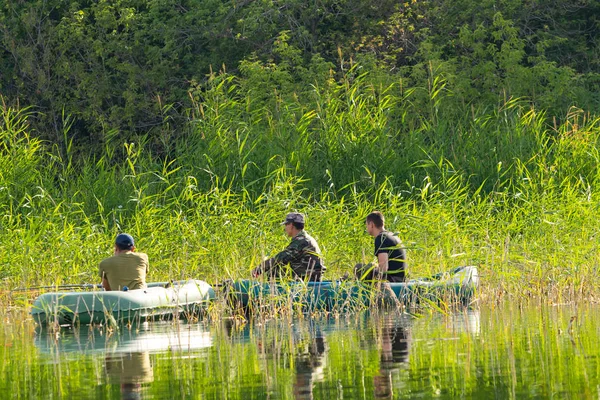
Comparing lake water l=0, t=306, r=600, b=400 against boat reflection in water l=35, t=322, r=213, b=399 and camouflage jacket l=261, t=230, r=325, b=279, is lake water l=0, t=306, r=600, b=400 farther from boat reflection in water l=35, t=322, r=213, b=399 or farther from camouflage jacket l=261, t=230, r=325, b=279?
camouflage jacket l=261, t=230, r=325, b=279

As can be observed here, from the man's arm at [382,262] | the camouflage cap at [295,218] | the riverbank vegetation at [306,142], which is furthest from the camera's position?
the riverbank vegetation at [306,142]

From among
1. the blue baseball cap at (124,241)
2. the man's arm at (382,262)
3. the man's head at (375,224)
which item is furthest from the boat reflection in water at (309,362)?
the blue baseball cap at (124,241)

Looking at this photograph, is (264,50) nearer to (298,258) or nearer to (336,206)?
(336,206)

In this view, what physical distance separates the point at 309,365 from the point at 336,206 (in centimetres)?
597

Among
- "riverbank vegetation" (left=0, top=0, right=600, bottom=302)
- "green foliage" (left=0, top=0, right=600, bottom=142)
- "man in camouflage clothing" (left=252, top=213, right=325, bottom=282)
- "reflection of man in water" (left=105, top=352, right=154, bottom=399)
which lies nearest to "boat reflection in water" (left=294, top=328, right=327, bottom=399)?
"reflection of man in water" (left=105, top=352, right=154, bottom=399)

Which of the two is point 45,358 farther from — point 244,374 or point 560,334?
point 560,334

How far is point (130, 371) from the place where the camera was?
8.34m

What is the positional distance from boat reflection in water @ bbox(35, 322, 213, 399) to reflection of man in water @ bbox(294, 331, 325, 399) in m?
0.82

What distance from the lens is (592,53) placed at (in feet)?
82.1

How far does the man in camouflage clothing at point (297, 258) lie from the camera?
1263cm

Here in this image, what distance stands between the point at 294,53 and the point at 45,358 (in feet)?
51.0

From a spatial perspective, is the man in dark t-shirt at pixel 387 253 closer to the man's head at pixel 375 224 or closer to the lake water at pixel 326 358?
the man's head at pixel 375 224

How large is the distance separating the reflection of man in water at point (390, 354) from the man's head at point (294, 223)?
189 centimetres

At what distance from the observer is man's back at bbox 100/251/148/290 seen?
41.3 feet
